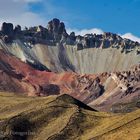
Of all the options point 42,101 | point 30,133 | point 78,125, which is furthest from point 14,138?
point 42,101

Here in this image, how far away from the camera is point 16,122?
5059 inches

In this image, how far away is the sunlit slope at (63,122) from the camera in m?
112

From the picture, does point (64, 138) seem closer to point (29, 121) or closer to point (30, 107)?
point (29, 121)

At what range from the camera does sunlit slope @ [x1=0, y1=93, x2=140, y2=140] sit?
4392 inches

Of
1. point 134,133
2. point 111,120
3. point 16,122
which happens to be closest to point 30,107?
point 16,122

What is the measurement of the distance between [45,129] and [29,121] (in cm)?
559

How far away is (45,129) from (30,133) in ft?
11.5

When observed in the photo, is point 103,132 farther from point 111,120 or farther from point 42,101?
point 42,101

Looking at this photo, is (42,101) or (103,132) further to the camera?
(42,101)

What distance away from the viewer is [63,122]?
12700 cm

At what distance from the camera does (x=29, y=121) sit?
5113 inches

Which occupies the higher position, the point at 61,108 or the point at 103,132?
the point at 61,108

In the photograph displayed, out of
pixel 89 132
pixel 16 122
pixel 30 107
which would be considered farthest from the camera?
pixel 30 107

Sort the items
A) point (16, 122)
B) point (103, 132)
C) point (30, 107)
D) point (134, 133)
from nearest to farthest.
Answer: point (134, 133) < point (103, 132) < point (16, 122) < point (30, 107)
